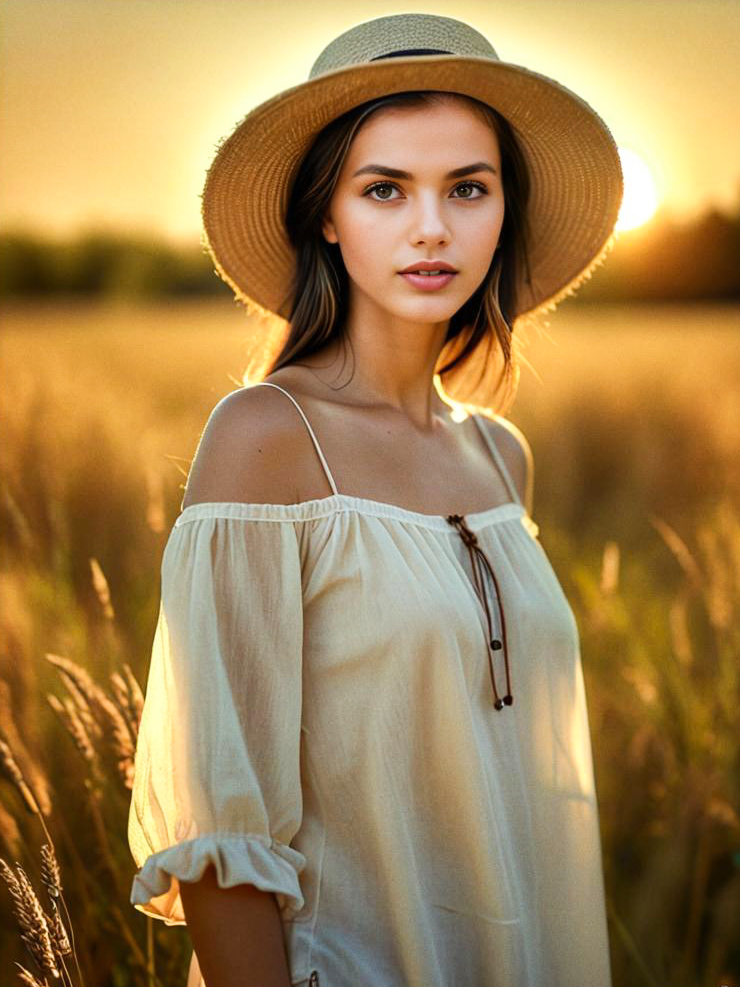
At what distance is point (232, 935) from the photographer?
1256mm

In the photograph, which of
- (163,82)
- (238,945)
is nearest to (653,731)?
(238,945)

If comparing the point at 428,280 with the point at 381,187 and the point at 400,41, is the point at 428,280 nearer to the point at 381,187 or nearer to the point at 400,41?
the point at 381,187

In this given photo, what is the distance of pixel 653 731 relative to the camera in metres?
2.39

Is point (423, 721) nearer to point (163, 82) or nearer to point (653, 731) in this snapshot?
point (653, 731)

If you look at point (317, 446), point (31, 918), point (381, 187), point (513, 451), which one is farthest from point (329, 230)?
point (31, 918)

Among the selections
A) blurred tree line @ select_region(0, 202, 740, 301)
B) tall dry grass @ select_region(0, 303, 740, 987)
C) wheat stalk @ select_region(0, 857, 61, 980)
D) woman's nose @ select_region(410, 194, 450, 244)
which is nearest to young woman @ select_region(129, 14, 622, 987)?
woman's nose @ select_region(410, 194, 450, 244)

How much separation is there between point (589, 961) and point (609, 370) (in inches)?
201

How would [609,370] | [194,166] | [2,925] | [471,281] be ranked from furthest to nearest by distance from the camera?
[609,370] < [194,166] < [2,925] < [471,281]

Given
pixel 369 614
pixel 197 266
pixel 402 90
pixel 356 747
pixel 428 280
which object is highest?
pixel 197 266

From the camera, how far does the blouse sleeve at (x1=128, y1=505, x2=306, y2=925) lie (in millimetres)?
1259

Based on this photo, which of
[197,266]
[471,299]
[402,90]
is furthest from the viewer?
[197,266]

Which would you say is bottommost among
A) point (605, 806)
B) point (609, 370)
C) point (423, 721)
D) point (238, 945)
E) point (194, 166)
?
point (605, 806)

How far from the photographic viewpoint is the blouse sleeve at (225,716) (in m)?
1.26

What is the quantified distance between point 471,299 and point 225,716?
3.05 feet
